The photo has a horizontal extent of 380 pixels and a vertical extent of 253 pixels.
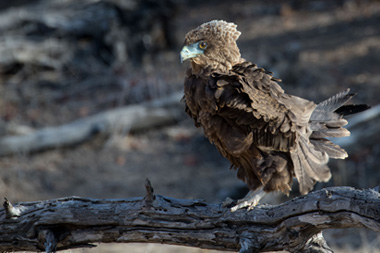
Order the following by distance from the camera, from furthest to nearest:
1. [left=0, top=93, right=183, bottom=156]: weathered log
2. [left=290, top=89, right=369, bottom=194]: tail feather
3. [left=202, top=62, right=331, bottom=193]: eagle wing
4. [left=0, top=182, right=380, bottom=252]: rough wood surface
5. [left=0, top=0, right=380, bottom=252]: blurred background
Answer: [left=0, top=93, right=183, bottom=156]: weathered log
[left=0, top=0, right=380, bottom=252]: blurred background
[left=290, top=89, right=369, bottom=194]: tail feather
[left=202, top=62, right=331, bottom=193]: eagle wing
[left=0, top=182, right=380, bottom=252]: rough wood surface

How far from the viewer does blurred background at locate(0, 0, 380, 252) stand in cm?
707

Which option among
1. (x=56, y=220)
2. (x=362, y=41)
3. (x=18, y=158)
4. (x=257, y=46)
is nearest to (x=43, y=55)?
(x=18, y=158)

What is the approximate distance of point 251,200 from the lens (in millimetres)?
3572

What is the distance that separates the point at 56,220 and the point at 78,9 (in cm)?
706

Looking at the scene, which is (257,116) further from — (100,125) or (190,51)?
(100,125)

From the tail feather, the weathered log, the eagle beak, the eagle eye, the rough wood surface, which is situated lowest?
the rough wood surface

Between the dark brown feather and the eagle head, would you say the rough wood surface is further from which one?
the eagle head

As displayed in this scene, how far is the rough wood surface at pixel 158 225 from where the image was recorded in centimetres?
323

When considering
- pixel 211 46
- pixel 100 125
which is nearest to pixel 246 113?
pixel 211 46

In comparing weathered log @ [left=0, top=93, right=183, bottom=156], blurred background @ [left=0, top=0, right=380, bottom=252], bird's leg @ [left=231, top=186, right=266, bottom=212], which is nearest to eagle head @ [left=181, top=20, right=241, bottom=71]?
bird's leg @ [left=231, top=186, right=266, bottom=212]

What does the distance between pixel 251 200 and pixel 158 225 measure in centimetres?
64

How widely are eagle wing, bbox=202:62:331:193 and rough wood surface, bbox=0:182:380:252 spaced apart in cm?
45

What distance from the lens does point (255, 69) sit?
3586 mm

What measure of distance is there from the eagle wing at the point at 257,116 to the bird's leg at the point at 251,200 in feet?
0.91
